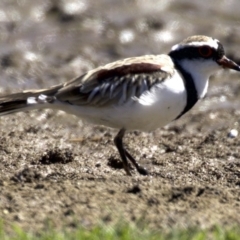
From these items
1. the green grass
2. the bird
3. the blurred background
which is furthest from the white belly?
the blurred background

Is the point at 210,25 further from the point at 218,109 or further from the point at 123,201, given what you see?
the point at 123,201

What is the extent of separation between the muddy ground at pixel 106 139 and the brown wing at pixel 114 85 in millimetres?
597

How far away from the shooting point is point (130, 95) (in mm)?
7289

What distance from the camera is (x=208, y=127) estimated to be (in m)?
9.20

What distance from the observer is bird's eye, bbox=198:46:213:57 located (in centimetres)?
761

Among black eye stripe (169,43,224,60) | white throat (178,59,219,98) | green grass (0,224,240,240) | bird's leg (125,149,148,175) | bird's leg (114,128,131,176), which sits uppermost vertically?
black eye stripe (169,43,224,60)

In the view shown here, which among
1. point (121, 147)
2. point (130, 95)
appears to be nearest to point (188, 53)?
point (130, 95)

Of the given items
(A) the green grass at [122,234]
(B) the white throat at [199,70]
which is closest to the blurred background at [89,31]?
(B) the white throat at [199,70]

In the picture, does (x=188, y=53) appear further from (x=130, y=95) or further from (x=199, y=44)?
(x=130, y=95)

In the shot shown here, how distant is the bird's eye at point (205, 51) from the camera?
7.61 metres

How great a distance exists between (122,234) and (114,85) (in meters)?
2.16

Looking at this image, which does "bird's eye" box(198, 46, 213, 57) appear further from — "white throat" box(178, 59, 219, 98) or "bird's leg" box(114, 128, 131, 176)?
"bird's leg" box(114, 128, 131, 176)

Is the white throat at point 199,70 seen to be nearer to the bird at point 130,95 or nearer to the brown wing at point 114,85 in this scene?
the bird at point 130,95

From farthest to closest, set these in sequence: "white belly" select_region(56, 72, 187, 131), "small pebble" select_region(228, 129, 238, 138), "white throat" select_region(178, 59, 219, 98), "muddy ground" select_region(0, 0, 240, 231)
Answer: "small pebble" select_region(228, 129, 238, 138) → "white throat" select_region(178, 59, 219, 98) → "white belly" select_region(56, 72, 187, 131) → "muddy ground" select_region(0, 0, 240, 231)
